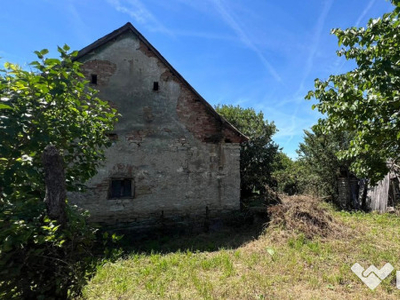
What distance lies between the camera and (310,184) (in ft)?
45.3

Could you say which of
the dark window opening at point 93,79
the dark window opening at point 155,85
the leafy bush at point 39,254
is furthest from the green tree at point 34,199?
the dark window opening at point 155,85

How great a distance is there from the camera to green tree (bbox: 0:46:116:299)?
1.90 metres

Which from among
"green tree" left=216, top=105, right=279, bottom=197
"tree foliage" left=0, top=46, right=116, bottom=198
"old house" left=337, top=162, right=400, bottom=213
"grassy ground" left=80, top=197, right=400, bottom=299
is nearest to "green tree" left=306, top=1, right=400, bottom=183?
"grassy ground" left=80, top=197, right=400, bottom=299

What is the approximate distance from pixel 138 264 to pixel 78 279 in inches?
144

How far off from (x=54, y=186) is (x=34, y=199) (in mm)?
224

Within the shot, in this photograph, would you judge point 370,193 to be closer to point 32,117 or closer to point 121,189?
point 121,189

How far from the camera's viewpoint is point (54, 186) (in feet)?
7.20

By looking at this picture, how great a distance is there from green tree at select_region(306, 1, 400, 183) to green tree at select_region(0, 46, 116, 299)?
3.97m

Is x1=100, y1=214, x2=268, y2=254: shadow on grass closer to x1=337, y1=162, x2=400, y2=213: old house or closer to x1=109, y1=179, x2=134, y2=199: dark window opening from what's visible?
x1=109, y1=179, x2=134, y2=199: dark window opening

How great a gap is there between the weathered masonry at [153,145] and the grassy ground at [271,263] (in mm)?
1554

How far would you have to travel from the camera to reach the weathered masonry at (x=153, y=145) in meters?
7.89

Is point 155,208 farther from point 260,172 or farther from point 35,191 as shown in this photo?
point 260,172

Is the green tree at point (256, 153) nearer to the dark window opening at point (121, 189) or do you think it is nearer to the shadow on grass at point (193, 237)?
the shadow on grass at point (193, 237)

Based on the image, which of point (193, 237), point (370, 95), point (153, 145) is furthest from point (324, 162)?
point (370, 95)
